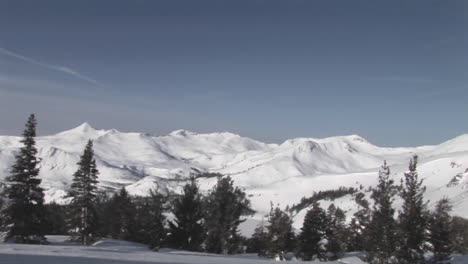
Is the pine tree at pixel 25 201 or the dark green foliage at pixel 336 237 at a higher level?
the pine tree at pixel 25 201

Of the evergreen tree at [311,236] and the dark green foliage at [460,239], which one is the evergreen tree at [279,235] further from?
the dark green foliage at [460,239]

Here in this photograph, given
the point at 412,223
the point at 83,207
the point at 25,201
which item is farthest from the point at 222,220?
the point at 412,223

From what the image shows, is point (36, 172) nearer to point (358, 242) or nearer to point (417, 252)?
point (417, 252)

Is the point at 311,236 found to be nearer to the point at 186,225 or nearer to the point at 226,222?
the point at 226,222

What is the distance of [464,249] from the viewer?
1857 inches

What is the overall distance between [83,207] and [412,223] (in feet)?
104

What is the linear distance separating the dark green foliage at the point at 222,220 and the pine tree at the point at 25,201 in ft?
50.5

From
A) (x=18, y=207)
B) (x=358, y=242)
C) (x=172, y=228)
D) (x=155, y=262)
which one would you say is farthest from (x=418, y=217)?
(x=18, y=207)

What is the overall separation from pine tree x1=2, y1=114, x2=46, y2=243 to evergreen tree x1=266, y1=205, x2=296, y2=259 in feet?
71.1

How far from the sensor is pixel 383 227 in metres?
27.2

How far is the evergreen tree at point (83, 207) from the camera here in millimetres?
43531

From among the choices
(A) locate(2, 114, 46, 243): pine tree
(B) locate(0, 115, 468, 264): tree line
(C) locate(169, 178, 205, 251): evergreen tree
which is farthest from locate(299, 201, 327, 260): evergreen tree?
(A) locate(2, 114, 46, 243): pine tree

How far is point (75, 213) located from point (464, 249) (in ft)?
137

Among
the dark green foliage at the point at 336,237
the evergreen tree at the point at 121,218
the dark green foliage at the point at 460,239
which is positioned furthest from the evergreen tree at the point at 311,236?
the evergreen tree at the point at 121,218
